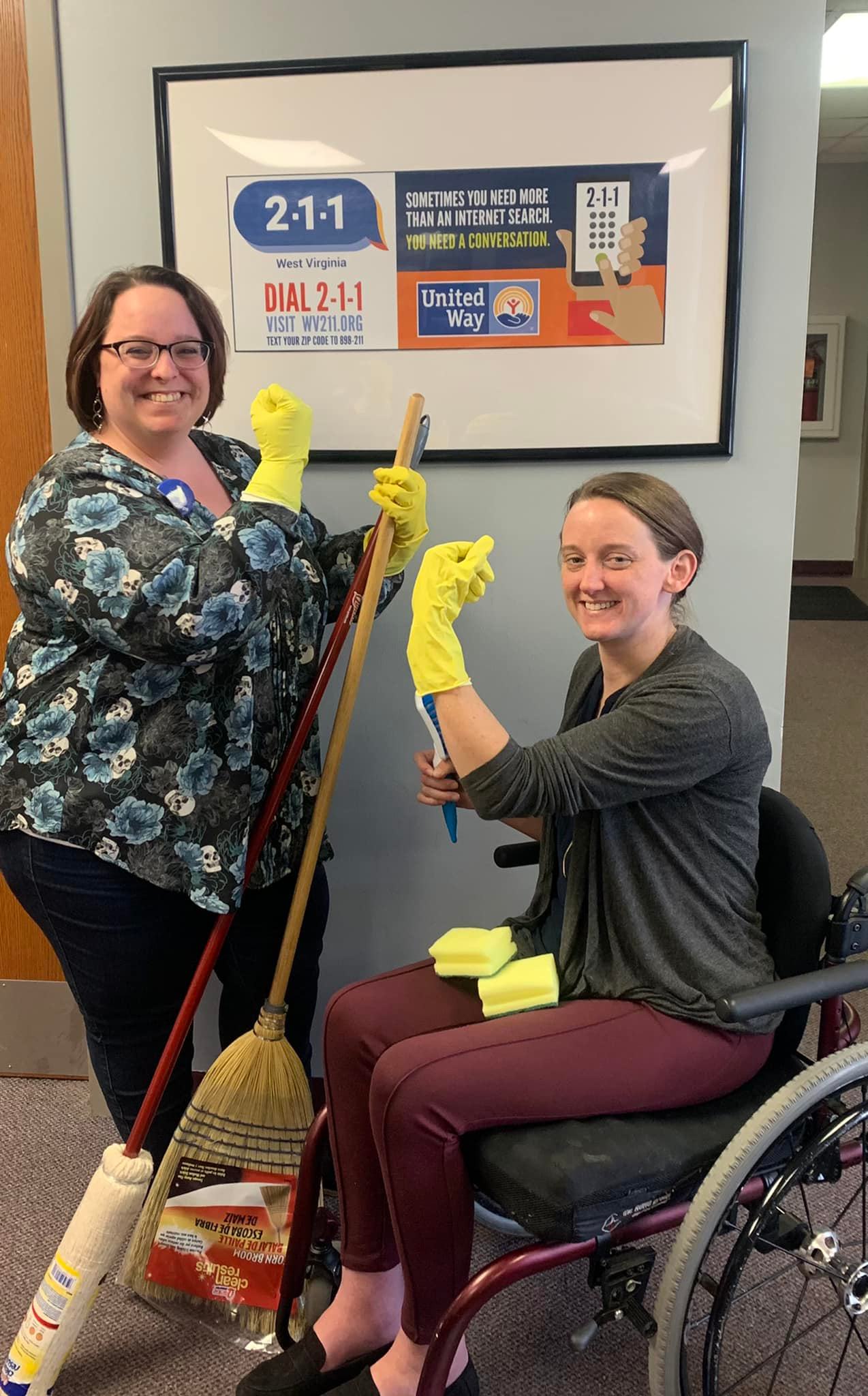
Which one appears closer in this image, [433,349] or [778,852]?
[778,852]

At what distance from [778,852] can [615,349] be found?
2.79 feet

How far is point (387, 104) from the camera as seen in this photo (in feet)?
5.35

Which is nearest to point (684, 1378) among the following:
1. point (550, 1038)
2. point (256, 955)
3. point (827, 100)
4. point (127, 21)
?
point (550, 1038)

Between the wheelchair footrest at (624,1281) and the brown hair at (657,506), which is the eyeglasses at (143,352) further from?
the wheelchair footrest at (624,1281)

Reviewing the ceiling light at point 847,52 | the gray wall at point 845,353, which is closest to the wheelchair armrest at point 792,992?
the ceiling light at point 847,52

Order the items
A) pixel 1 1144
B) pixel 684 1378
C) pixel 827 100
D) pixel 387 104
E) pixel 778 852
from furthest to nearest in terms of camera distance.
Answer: pixel 827 100
pixel 1 1144
pixel 387 104
pixel 778 852
pixel 684 1378

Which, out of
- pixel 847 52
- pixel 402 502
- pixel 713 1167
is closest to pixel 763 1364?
pixel 713 1167

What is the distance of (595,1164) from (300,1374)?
56 centimetres

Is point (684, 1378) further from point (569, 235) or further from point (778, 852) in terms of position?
point (569, 235)

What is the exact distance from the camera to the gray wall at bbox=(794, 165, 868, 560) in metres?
7.36

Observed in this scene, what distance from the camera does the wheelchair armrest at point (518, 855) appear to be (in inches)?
60.7

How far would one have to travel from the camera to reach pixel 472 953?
1.37m

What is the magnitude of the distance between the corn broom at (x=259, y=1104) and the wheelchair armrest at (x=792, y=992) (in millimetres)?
643

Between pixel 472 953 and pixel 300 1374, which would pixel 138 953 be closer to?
pixel 472 953
